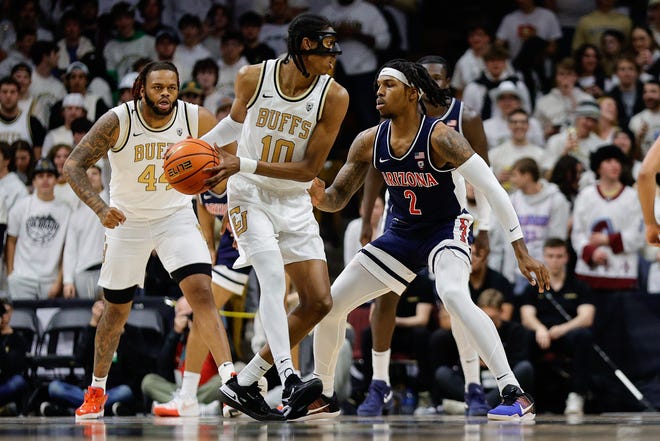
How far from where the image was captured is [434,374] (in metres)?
10.2

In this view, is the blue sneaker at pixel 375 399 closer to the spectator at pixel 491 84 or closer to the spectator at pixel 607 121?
the spectator at pixel 607 121

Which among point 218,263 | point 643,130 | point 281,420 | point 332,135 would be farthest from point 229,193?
point 643,130

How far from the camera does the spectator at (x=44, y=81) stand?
45.3ft

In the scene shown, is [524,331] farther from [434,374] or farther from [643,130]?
[643,130]

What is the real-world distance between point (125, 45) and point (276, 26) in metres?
1.83

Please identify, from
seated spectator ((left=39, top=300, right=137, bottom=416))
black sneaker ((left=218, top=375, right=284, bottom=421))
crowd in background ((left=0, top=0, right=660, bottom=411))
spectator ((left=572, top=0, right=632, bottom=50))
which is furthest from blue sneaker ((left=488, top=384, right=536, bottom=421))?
spectator ((left=572, top=0, right=632, bottom=50))

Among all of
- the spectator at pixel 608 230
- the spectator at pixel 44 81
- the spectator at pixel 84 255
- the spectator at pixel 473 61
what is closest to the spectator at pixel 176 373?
the spectator at pixel 84 255

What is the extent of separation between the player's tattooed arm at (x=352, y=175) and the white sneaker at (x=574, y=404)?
351 centimetres

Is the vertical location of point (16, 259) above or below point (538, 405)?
above

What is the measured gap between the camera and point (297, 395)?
21.0 ft

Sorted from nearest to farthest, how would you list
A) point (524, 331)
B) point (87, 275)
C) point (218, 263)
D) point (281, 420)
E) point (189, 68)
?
point (281, 420), point (218, 263), point (524, 331), point (87, 275), point (189, 68)

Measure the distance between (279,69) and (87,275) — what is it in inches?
204

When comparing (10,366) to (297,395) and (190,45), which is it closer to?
(297,395)

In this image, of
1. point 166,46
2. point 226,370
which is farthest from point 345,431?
point 166,46
